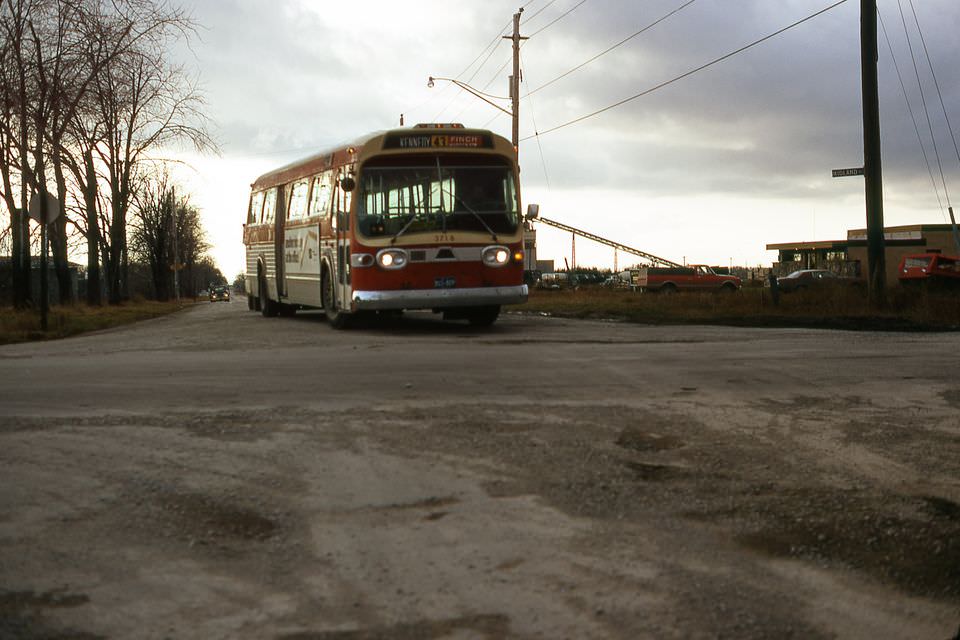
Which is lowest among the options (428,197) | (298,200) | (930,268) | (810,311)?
(810,311)

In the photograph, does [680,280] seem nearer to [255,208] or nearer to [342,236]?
[255,208]

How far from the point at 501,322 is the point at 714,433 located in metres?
13.3

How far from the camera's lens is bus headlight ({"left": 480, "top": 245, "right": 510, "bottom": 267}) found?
16812 mm

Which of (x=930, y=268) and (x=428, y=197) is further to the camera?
(x=930, y=268)

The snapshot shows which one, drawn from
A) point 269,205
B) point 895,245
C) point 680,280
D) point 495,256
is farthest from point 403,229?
point 895,245

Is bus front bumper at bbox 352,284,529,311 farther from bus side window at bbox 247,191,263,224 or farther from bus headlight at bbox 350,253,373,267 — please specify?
bus side window at bbox 247,191,263,224

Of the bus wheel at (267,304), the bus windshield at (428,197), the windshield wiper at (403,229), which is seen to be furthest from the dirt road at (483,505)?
the bus wheel at (267,304)

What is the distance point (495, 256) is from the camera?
664 inches

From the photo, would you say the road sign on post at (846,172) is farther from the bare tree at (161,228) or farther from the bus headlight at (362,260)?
the bare tree at (161,228)

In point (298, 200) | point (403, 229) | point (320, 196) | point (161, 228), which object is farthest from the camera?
point (161, 228)

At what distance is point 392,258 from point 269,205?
27.3 feet

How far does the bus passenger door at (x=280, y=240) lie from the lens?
22.6m

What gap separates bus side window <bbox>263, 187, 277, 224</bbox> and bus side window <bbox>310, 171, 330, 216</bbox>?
12.5 feet

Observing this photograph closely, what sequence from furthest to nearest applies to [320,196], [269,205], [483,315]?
[269,205], [320,196], [483,315]
